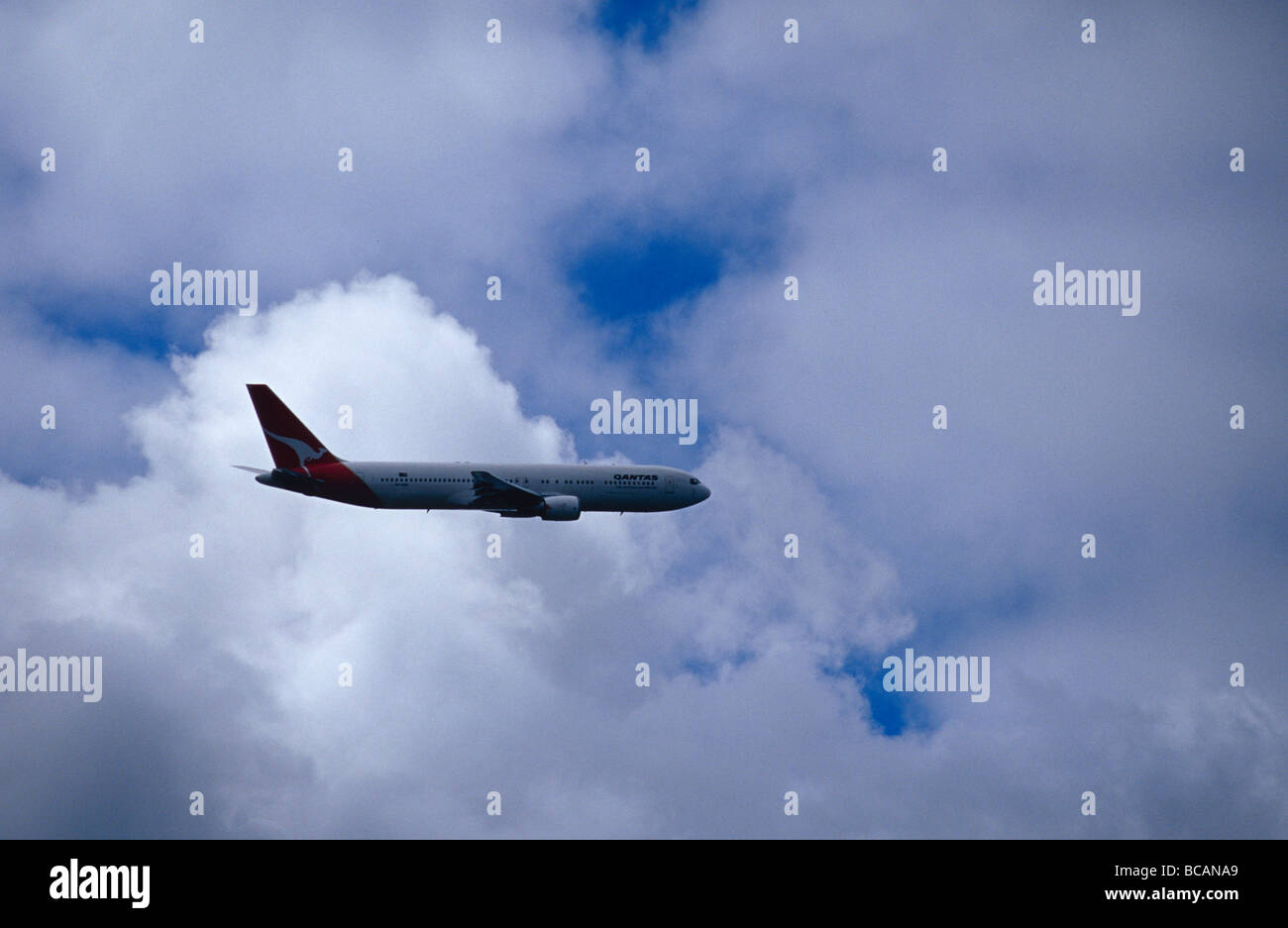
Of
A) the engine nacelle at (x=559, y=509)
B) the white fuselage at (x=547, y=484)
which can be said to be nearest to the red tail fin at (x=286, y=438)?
the white fuselage at (x=547, y=484)

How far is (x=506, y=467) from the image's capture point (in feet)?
389

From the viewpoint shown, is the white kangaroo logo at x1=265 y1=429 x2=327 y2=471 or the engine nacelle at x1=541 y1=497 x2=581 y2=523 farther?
the engine nacelle at x1=541 y1=497 x2=581 y2=523

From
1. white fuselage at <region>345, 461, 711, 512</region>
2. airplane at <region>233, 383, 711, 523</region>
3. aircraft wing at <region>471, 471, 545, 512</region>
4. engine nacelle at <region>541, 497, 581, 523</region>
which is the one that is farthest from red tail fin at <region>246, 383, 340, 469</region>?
engine nacelle at <region>541, 497, 581, 523</region>

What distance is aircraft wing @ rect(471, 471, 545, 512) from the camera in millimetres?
115625

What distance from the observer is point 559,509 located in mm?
117000

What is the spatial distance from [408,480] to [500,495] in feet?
25.7

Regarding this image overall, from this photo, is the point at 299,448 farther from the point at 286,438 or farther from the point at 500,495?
the point at 500,495

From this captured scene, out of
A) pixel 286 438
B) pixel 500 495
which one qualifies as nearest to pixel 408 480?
pixel 500 495

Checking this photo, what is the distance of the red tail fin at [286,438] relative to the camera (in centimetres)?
11562

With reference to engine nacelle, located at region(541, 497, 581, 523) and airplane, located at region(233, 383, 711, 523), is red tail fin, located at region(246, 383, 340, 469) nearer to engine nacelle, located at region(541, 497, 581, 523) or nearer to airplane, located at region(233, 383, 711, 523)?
airplane, located at region(233, 383, 711, 523)

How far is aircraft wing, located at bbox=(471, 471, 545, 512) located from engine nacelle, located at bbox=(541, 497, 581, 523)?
2.64ft

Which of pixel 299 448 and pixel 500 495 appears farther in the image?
pixel 500 495
